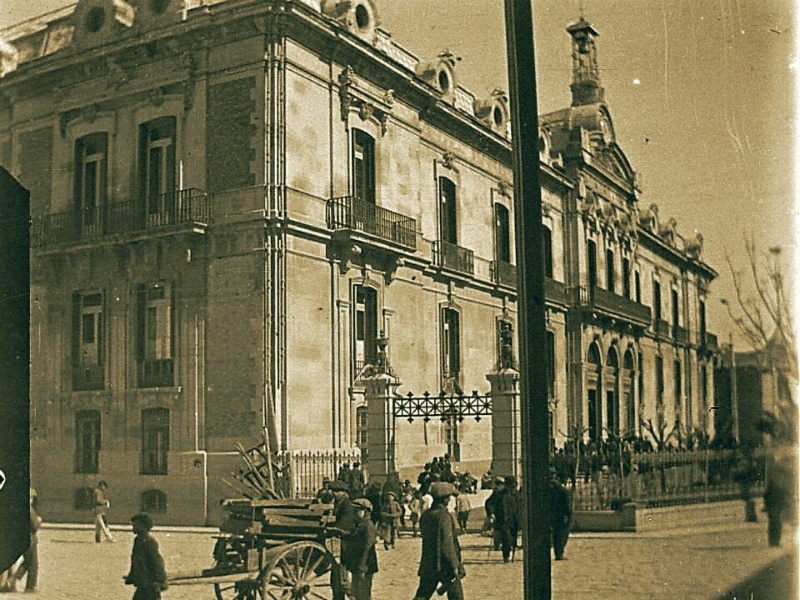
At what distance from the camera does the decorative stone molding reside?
522cm

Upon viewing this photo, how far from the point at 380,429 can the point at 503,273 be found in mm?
1126

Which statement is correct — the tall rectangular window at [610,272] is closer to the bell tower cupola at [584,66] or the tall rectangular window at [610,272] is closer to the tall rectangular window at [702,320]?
the tall rectangular window at [702,320]

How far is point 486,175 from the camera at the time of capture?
5406 millimetres

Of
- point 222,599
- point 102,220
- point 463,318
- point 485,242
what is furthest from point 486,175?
point 222,599

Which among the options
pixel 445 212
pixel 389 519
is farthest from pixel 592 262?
pixel 389 519

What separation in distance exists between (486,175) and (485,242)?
1.29 feet

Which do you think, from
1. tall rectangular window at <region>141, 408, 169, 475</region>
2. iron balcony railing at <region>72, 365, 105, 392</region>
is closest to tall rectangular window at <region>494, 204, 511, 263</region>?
tall rectangular window at <region>141, 408, 169, 475</region>

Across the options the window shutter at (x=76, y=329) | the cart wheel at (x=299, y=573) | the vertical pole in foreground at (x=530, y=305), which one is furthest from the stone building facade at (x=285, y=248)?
the vertical pole in foreground at (x=530, y=305)

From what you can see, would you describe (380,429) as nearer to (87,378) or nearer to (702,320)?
(87,378)

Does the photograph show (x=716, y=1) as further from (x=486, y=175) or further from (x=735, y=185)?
(x=486, y=175)

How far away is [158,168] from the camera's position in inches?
210

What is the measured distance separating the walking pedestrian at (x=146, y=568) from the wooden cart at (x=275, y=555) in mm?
205

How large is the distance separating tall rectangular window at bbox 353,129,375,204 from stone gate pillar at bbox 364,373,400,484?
1.04m

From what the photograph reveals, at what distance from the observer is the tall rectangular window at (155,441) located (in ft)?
17.0
